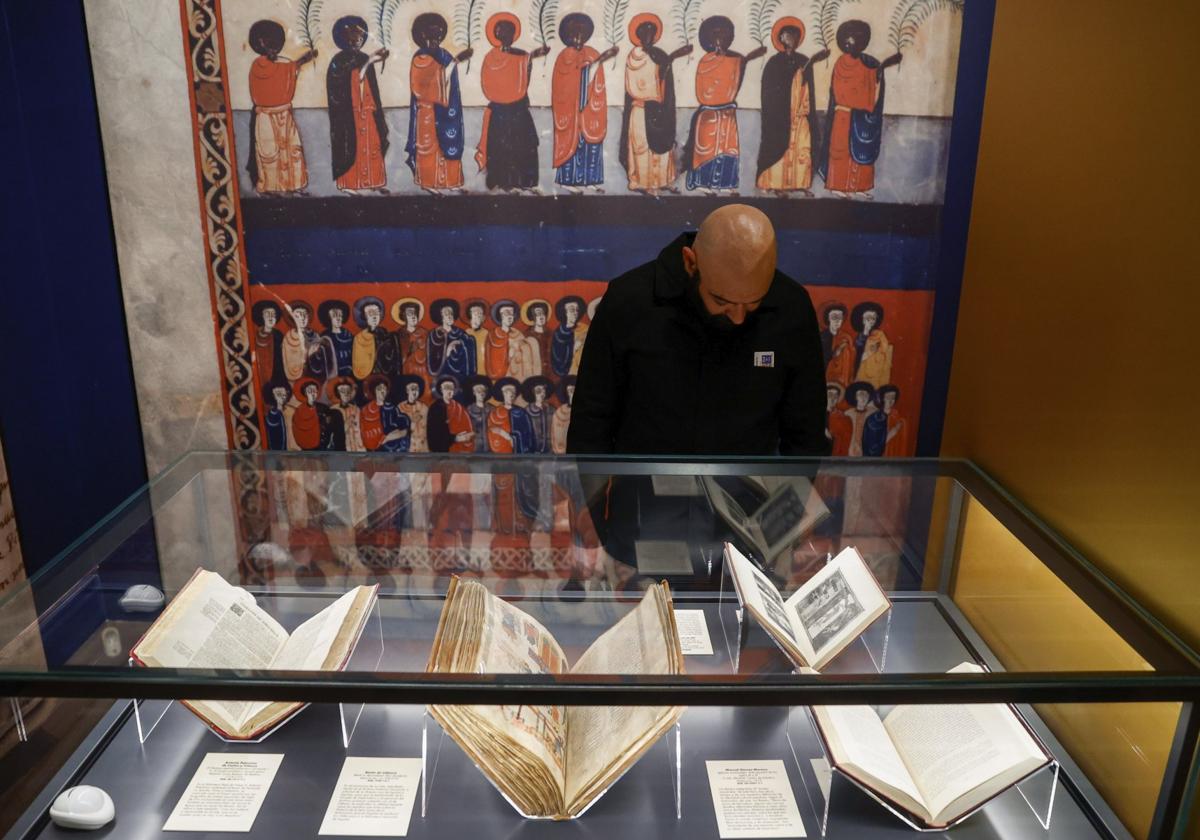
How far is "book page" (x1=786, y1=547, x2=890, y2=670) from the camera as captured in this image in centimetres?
163

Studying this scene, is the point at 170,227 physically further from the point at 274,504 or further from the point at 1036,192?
the point at 1036,192

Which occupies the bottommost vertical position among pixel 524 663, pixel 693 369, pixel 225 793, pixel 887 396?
pixel 225 793

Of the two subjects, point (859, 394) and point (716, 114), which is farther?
point (859, 394)

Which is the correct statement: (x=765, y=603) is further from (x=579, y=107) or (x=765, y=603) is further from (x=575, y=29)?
(x=575, y=29)

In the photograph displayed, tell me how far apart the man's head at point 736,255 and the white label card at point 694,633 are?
98 cm

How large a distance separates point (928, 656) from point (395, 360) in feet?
8.30

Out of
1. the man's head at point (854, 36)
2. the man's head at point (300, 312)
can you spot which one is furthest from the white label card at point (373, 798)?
the man's head at point (854, 36)

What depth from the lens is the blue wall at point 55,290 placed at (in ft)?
9.99

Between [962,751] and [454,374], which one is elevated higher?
[454,374]

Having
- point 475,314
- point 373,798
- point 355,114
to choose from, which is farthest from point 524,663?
point 355,114

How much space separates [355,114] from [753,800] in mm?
2693

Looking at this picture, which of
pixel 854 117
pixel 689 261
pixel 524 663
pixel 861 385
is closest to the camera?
pixel 524 663

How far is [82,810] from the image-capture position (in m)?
1.58

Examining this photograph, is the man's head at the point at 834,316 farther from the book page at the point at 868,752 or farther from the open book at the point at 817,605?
the book page at the point at 868,752
